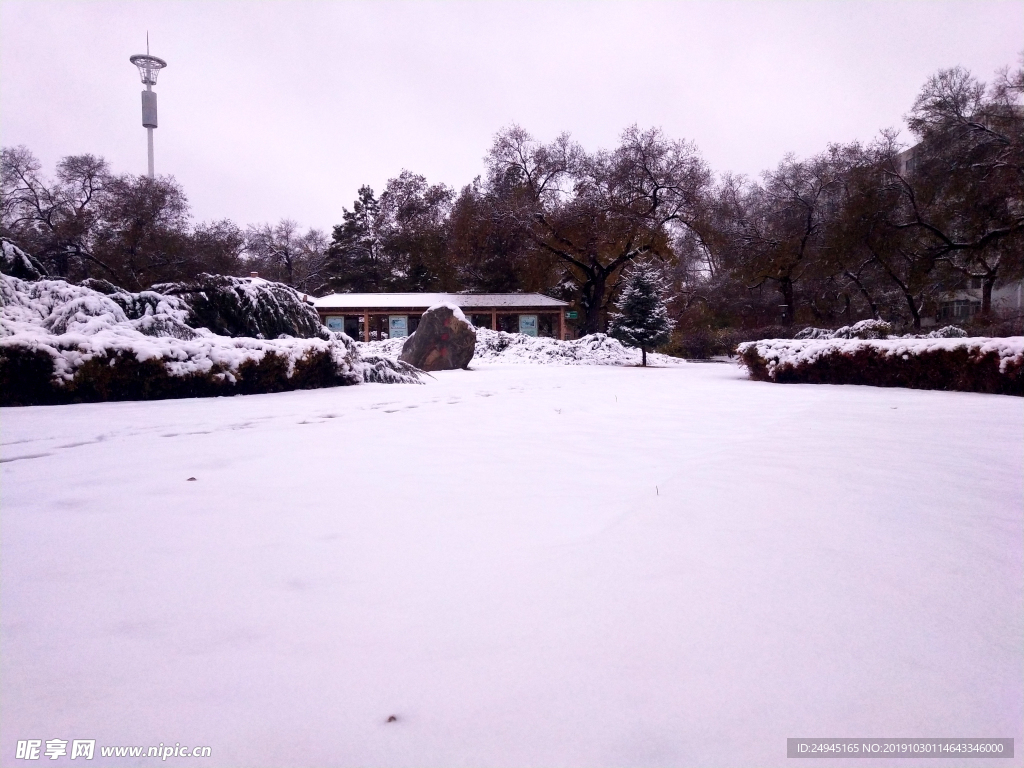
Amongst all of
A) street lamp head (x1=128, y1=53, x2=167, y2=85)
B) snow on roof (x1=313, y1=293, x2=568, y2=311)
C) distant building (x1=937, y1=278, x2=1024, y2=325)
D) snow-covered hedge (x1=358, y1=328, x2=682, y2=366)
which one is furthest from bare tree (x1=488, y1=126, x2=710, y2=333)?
street lamp head (x1=128, y1=53, x2=167, y2=85)

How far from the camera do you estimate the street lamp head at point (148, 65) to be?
143ft

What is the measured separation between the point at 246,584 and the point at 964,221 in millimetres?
21480

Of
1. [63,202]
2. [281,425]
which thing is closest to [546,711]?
[281,425]

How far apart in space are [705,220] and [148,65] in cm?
4851

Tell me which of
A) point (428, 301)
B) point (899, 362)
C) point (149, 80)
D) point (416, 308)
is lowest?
point (899, 362)

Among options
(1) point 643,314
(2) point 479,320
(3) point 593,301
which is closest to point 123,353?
(1) point 643,314

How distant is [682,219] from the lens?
2245 cm

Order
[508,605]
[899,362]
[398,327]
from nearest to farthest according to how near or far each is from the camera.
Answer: [508,605] → [899,362] → [398,327]

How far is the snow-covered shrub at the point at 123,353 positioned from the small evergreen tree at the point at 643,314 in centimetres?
1238

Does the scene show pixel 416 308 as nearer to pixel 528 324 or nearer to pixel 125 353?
pixel 528 324

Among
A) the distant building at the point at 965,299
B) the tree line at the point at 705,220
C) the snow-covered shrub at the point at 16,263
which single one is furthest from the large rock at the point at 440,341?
the distant building at the point at 965,299

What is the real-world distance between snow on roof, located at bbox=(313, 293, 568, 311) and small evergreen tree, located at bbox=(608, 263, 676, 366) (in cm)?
573

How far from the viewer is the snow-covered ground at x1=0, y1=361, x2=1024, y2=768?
0.92 m

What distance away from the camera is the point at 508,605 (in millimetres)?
1299
